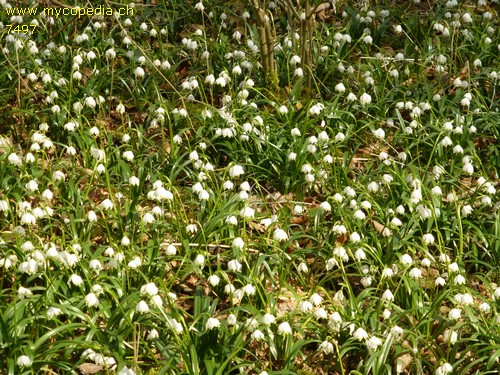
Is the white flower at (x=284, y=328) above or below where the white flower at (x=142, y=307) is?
below

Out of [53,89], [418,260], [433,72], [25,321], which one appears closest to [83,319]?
[25,321]

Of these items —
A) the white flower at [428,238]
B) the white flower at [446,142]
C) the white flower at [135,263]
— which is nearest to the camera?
the white flower at [135,263]

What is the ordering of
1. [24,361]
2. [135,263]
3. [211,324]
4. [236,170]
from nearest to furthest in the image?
1. [24,361]
2. [211,324]
3. [135,263]
4. [236,170]

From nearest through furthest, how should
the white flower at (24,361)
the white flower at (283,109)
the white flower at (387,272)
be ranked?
the white flower at (24,361) < the white flower at (387,272) < the white flower at (283,109)

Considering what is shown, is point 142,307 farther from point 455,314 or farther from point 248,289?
point 455,314

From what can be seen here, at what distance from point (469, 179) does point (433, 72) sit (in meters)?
1.42

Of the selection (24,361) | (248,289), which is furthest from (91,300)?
(248,289)

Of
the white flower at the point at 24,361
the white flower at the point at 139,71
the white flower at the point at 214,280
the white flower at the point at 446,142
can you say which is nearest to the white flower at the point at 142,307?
the white flower at the point at 214,280

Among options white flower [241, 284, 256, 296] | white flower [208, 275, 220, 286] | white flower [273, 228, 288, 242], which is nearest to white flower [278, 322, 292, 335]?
white flower [241, 284, 256, 296]

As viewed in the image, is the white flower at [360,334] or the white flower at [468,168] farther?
the white flower at [468,168]

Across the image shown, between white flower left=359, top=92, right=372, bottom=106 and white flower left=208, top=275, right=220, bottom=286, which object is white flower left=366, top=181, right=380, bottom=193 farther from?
white flower left=208, top=275, right=220, bottom=286

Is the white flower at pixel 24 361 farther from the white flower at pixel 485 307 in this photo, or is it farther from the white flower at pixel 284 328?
the white flower at pixel 485 307

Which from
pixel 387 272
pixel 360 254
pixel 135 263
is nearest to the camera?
pixel 135 263

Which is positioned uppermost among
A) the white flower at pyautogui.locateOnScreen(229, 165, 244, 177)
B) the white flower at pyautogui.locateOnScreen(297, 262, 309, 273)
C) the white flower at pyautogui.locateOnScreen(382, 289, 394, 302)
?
the white flower at pyautogui.locateOnScreen(229, 165, 244, 177)
